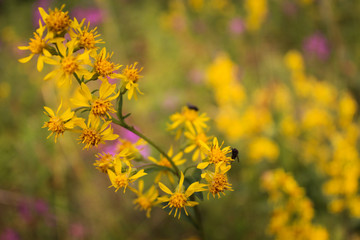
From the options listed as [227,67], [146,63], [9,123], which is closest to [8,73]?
[9,123]

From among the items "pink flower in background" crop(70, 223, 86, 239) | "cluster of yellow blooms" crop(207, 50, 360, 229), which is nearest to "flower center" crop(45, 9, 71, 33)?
"cluster of yellow blooms" crop(207, 50, 360, 229)

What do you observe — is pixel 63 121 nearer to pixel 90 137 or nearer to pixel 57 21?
pixel 90 137

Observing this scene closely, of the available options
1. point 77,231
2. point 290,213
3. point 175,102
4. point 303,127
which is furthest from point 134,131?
point 175,102

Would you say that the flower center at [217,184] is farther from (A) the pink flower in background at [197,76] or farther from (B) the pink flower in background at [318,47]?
(B) the pink flower in background at [318,47]

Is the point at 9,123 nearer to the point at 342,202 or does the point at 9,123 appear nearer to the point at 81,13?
the point at 81,13

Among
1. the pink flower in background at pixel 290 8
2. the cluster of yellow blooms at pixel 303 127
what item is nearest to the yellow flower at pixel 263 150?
the cluster of yellow blooms at pixel 303 127

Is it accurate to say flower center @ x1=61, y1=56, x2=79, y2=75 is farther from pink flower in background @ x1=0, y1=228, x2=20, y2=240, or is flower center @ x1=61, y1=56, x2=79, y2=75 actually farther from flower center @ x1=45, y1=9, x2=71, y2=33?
pink flower in background @ x1=0, y1=228, x2=20, y2=240
